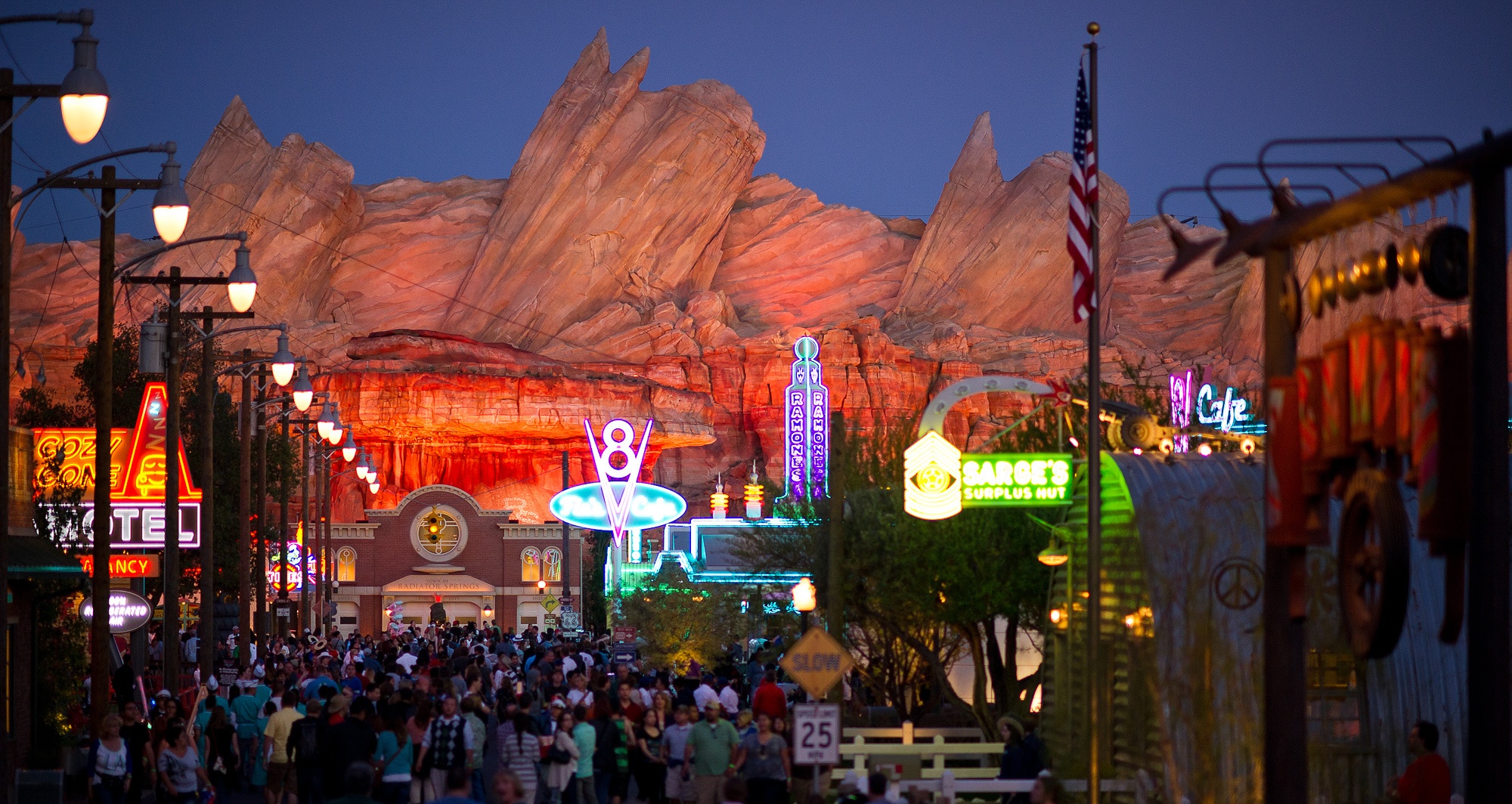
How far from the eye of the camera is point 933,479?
18656mm

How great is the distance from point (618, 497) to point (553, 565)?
24.1 meters

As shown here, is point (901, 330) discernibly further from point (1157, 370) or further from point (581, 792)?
point (581, 792)

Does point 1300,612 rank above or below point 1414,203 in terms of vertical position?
below

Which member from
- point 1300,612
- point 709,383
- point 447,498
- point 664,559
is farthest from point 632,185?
point 1300,612

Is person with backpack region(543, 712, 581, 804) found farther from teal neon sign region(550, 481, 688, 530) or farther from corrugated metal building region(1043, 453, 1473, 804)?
teal neon sign region(550, 481, 688, 530)

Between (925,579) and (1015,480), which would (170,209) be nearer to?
(1015,480)

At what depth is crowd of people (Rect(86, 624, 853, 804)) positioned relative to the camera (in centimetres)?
1617

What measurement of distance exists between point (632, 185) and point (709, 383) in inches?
601

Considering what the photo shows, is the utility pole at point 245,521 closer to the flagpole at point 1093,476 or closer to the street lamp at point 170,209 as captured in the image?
the street lamp at point 170,209

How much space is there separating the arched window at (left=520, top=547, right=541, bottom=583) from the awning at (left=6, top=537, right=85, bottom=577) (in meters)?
55.4

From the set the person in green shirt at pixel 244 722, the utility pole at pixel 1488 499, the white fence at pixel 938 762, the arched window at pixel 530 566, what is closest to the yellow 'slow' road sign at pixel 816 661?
the white fence at pixel 938 762

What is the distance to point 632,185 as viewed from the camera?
106 meters

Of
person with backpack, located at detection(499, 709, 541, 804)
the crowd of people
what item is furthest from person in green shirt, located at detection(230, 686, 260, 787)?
person with backpack, located at detection(499, 709, 541, 804)

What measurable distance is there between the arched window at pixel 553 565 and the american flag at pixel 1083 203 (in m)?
63.6
